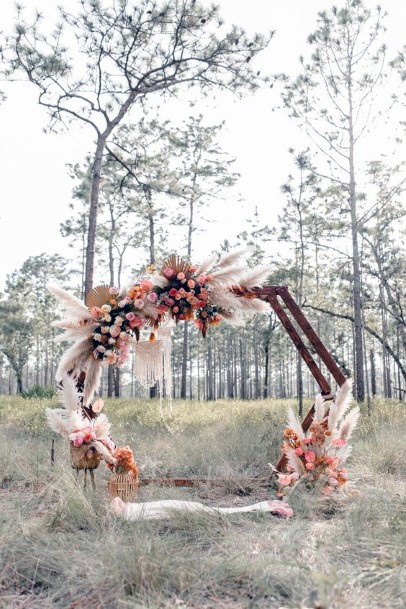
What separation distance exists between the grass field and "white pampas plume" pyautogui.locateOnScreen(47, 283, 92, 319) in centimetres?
146

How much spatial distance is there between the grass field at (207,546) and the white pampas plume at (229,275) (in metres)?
2.03

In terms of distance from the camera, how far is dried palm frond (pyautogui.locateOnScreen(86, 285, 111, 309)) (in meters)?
4.97

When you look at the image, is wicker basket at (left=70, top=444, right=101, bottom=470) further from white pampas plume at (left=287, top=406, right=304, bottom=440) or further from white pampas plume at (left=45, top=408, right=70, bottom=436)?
white pampas plume at (left=287, top=406, right=304, bottom=440)

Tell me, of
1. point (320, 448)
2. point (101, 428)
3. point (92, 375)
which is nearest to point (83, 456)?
point (101, 428)

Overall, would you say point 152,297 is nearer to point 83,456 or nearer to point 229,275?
point 229,275

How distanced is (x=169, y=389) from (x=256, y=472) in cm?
176

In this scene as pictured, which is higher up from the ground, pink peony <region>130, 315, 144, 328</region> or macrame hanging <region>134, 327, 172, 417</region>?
pink peony <region>130, 315, 144, 328</region>

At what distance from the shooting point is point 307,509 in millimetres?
4387

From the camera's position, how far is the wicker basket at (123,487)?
186 inches

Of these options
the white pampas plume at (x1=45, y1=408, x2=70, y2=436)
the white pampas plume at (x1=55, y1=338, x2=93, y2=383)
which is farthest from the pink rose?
the white pampas plume at (x1=45, y1=408, x2=70, y2=436)

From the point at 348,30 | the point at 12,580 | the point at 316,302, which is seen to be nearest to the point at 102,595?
the point at 12,580

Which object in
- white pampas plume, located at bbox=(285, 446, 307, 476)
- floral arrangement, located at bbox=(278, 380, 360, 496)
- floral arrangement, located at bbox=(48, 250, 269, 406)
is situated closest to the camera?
floral arrangement, located at bbox=(48, 250, 269, 406)

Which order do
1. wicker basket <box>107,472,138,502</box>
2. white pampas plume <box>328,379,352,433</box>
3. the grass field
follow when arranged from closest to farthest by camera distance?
the grass field → wicker basket <box>107,472,138,502</box> → white pampas plume <box>328,379,352,433</box>

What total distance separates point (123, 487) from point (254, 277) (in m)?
2.30
